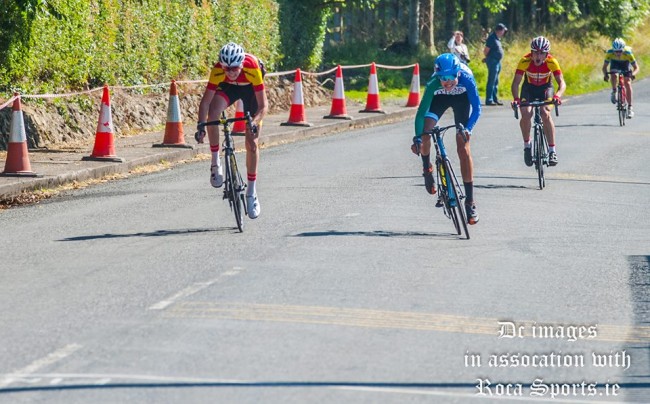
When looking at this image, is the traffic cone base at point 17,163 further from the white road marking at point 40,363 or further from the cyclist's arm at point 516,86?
the white road marking at point 40,363

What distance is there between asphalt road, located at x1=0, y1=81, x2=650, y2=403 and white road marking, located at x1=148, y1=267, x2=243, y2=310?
3cm

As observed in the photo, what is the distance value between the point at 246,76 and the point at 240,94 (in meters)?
0.40

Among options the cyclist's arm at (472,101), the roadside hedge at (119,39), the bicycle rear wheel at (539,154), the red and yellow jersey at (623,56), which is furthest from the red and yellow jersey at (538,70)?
the red and yellow jersey at (623,56)

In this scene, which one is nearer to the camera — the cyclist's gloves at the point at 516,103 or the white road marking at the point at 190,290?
the white road marking at the point at 190,290

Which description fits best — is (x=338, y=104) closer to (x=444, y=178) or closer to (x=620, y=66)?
(x=620, y=66)

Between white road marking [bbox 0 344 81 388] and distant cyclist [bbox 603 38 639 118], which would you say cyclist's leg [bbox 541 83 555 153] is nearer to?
distant cyclist [bbox 603 38 639 118]

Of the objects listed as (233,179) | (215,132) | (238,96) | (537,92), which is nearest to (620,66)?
(537,92)

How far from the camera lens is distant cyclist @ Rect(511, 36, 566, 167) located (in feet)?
55.4

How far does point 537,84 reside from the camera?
1755 cm

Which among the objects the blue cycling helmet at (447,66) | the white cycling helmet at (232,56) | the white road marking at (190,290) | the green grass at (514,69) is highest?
the white cycling helmet at (232,56)

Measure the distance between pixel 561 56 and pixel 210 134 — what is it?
33.5 metres

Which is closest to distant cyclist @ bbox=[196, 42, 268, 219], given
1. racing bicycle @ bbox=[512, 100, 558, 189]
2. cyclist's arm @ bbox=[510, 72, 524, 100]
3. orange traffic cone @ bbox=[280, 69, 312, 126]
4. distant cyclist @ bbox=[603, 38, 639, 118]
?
racing bicycle @ bbox=[512, 100, 558, 189]

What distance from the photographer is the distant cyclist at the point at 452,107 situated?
41.8ft

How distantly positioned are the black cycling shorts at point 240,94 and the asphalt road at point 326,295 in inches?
45.9
